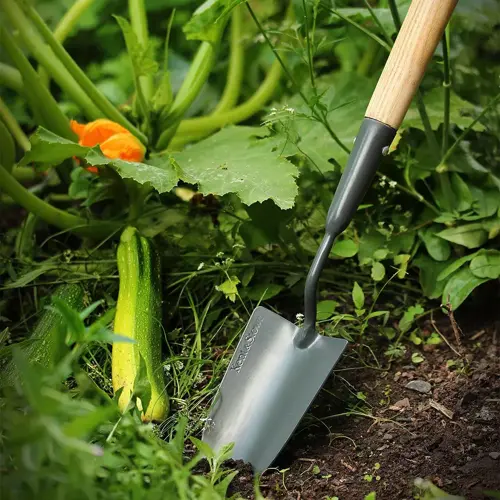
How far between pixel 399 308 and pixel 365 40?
90cm

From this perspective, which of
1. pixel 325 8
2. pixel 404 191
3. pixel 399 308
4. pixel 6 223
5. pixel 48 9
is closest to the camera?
pixel 325 8

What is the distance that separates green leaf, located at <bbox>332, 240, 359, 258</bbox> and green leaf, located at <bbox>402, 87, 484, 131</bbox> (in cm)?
30

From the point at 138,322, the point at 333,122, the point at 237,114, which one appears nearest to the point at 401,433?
the point at 138,322

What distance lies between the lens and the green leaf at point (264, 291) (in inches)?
63.2

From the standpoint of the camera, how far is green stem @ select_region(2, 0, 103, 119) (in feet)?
5.69

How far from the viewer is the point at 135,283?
1553mm

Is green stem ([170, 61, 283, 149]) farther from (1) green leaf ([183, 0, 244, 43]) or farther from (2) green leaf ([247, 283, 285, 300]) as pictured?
(2) green leaf ([247, 283, 285, 300])

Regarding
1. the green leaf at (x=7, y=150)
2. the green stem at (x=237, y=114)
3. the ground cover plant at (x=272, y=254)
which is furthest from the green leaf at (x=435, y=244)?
the green leaf at (x=7, y=150)

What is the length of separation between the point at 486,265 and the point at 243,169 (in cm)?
54

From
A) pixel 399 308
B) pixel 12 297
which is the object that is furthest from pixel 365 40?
pixel 12 297

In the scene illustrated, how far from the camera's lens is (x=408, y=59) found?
4.24ft

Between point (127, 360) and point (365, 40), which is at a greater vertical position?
point (365, 40)

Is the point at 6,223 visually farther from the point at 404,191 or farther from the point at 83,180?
the point at 404,191

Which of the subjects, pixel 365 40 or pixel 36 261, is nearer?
pixel 36 261
